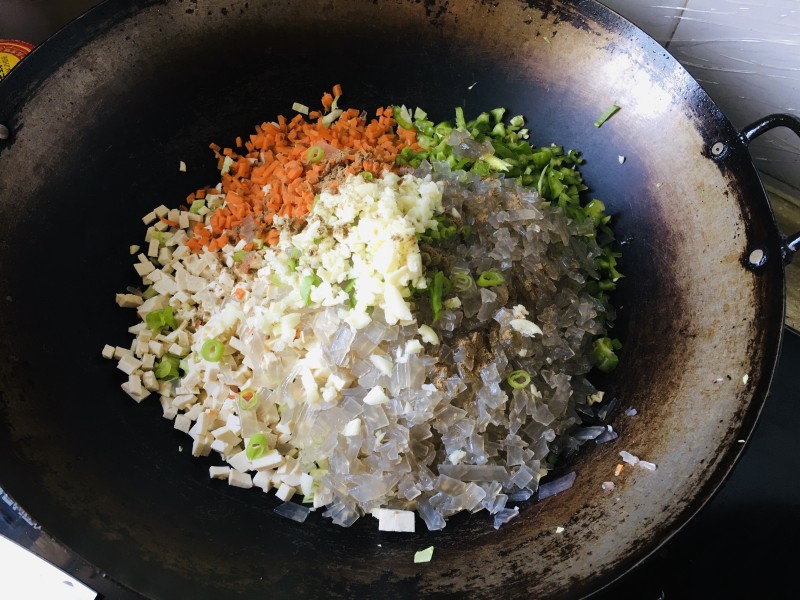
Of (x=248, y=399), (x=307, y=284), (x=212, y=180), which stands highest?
(x=212, y=180)

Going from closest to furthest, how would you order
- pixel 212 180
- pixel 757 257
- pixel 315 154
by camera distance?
pixel 757 257 → pixel 315 154 → pixel 212 180

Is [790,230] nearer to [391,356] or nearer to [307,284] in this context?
[391,356]

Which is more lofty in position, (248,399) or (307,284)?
(307,284)

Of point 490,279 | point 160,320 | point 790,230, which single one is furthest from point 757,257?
point 160,320

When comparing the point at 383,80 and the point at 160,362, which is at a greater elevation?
the point at 383,80

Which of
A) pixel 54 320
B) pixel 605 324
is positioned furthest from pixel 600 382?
pixel 54 320

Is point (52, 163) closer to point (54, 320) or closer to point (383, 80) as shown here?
point (54, 320)
